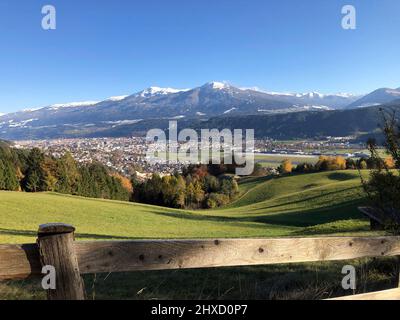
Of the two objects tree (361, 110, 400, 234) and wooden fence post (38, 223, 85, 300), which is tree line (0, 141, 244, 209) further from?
wooden fence post (38, 223, 85, 300)

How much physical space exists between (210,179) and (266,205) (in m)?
34.5

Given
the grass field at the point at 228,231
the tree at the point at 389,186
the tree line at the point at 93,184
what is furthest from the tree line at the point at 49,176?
the tree at the point at 389,186

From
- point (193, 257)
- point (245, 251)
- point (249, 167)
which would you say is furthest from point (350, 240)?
point (249, 167)

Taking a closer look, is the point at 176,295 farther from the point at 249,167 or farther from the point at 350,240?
the point at 249,167

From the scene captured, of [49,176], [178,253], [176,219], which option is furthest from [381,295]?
[49,176]

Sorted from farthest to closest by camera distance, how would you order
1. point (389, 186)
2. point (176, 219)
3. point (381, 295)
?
point (176, 219), point (389, 186), point (381, 295)

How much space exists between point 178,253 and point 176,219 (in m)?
36.6

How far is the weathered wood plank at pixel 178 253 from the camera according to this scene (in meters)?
3.49

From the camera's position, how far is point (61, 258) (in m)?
3.54

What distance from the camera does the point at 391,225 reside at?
10.0 metres

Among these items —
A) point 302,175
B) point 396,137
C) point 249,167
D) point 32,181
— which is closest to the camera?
point 396,137

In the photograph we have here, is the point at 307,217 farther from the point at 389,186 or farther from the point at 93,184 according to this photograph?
the point at 93,184

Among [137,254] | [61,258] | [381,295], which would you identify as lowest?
[381,295]

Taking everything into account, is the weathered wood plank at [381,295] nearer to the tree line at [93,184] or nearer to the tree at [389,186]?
the tree at [389,186]
